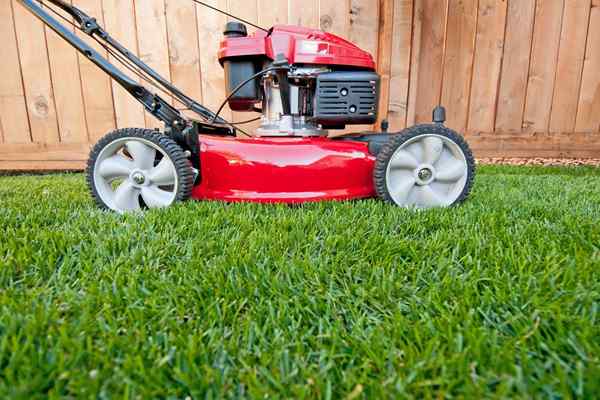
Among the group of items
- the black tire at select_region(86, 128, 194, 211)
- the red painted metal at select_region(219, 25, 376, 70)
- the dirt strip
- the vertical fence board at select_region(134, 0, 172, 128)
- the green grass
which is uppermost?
the vertical fence board at select_region(134, 0, 172, 128)

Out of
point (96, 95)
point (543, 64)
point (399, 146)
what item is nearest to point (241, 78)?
point (399, 146)

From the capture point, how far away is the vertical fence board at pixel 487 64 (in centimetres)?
244

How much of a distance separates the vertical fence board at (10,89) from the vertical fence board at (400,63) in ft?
8.64

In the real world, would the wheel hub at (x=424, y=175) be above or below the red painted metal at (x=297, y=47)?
below

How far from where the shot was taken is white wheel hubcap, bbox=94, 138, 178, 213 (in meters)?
1.15

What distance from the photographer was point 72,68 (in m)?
2.33

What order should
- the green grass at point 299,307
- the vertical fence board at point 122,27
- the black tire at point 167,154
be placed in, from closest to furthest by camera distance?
the green grass at point 299,307
the black tire at point 167,154
the vertical fence board at point 122,27

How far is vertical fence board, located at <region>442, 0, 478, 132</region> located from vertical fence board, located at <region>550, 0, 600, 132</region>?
2.26ft

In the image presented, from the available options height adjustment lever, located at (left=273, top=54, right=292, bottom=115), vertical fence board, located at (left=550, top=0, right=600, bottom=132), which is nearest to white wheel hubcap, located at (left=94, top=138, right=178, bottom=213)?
height adjustment lever, located at (left=273, top=54, right=292, bottom=115)

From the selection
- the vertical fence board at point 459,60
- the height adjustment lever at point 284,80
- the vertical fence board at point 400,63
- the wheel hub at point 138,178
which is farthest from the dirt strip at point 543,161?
the wheel hub at point 138,178

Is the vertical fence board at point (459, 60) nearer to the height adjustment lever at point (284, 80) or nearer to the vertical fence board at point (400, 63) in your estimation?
the vertical fence board at point (400, 63)

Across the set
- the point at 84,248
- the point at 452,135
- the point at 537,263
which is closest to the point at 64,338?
the point at 84,248

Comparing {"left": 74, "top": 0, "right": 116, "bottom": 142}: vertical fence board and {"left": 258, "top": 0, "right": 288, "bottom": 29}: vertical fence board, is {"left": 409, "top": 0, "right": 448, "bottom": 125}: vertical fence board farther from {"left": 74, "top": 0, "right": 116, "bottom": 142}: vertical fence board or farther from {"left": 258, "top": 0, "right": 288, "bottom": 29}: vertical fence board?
{"left": 74, "top": 0, "right": 116, "bottom": 142}: vertical fence board

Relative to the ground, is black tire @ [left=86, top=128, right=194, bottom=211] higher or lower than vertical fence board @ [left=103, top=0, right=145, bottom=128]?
lower
